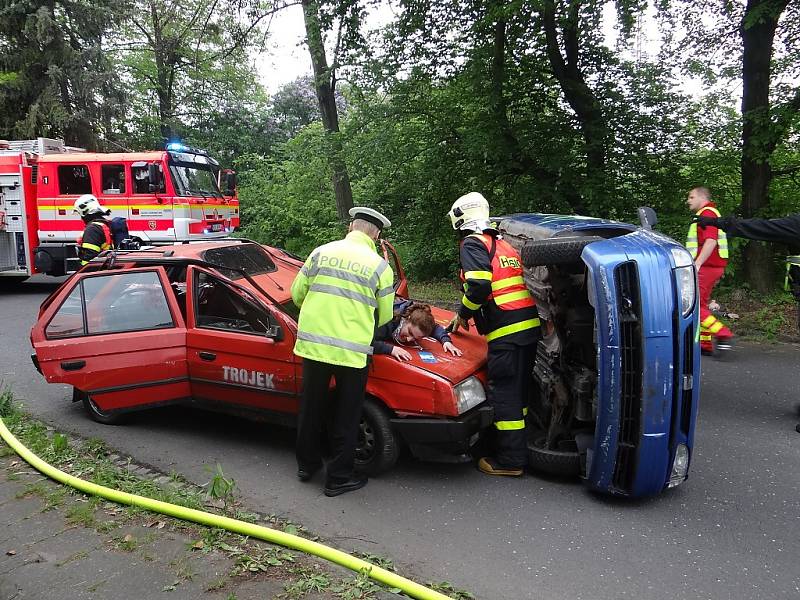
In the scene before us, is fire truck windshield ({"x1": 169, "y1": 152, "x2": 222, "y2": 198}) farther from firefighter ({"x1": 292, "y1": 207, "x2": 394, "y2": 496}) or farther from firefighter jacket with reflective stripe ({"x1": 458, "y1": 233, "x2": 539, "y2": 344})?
firefighter jacket with reflective stripe ({"x1": 458, "y1": 233, "x2": 539, "y2": 344})

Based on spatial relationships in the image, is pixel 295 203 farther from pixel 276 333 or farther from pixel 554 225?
pixel 554 225

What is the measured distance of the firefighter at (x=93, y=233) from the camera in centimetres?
751

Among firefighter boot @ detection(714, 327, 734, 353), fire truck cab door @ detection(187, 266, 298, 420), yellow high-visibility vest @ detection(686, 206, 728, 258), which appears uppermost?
yellow high-visibility vest @ detection(686, 206, 728, 258)

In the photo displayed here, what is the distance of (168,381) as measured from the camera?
15.0 ft

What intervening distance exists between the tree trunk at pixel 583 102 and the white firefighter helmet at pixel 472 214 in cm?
497

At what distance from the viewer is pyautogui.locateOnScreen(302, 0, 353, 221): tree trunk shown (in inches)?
391

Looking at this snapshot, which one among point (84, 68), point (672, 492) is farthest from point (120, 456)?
point (84, 68)

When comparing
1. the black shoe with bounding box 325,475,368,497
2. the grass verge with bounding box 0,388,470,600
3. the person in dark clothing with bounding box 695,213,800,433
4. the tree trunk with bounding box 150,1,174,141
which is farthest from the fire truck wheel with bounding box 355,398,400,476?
the tree trunk with bounding box 150,1,174,141

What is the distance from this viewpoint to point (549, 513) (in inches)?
139

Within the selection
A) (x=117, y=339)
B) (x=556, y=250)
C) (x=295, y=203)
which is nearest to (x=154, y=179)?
(x=295, y=203)

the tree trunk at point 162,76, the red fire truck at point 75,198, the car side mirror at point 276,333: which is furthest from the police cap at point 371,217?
the tree trunk at point 162,76

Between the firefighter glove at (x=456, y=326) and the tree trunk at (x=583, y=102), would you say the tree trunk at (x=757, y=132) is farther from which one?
the firefighter glove at (x=456, y=326)

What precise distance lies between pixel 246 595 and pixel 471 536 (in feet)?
4.05

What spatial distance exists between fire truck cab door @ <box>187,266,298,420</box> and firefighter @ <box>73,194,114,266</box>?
3.61 m
